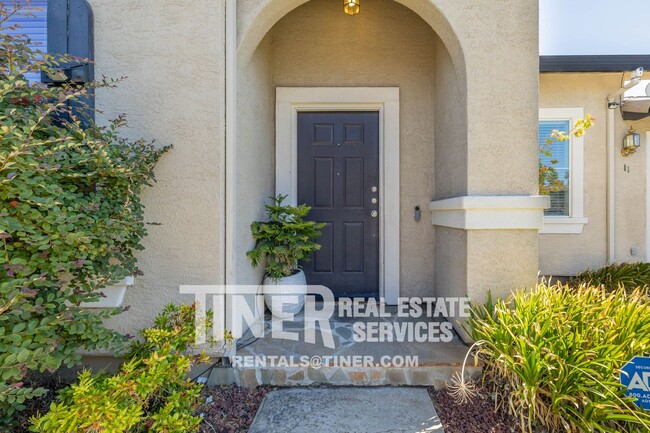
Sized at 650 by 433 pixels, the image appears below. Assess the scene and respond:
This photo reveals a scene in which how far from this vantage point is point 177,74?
2.39 meters

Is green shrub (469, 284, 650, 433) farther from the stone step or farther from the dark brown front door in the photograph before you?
the dark brown front door

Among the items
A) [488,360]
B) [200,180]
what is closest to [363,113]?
[200,180]

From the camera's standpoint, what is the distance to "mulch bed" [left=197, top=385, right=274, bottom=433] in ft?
6.57

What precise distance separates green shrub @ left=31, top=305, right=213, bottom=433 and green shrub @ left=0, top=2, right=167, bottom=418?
0.16 meters

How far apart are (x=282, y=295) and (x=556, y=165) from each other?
413 cm

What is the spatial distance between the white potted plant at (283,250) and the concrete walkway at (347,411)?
3.20ft

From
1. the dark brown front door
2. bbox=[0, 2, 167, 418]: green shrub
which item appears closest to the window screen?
the dark brown front door

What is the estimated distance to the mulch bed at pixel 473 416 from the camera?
193 centimetres

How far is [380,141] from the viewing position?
145 inches

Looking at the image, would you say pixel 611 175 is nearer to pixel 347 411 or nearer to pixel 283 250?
pixel 283 250

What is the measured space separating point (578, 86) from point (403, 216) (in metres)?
3.25

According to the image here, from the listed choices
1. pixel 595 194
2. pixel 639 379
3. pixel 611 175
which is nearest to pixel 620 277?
pixel 595 194

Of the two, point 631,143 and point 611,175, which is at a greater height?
point 631,143

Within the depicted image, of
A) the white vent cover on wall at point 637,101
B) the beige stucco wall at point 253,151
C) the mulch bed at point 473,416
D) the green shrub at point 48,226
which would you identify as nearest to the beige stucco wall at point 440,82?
the beige stucco wall at point 253,151
